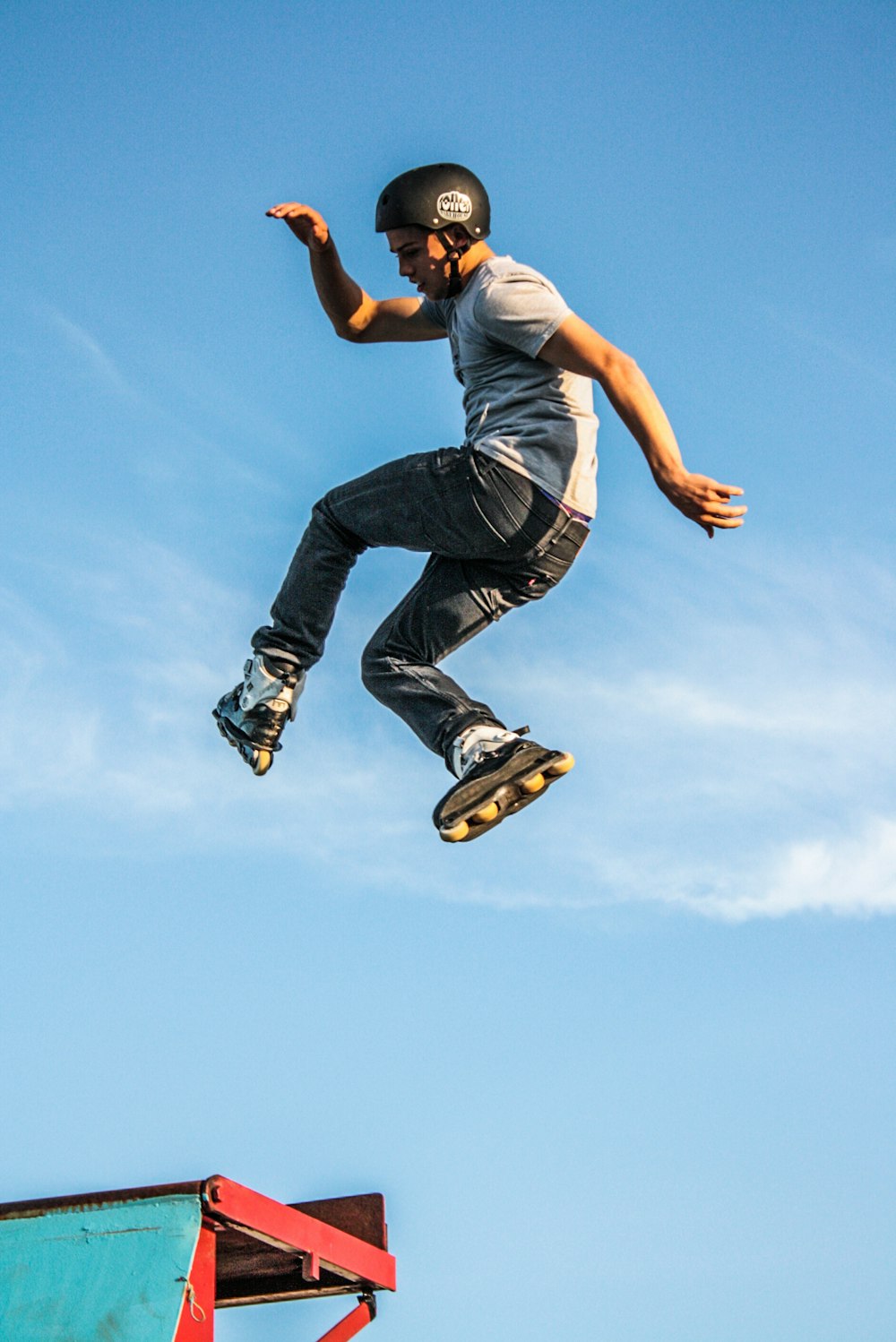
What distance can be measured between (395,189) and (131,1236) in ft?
13.8

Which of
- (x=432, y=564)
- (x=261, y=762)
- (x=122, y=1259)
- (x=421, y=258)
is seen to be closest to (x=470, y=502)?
(x=432, y=564)

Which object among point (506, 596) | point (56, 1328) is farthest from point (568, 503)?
point (56, 1328)

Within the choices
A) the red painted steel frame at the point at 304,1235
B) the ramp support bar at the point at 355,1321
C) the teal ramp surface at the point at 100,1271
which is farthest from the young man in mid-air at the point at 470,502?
the ramp support bar at the point at 355,1321

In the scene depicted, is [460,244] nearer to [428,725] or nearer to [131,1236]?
[428,725]

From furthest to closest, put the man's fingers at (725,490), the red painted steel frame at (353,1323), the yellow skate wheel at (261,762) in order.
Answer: the red painted steel frame at (353,1323) → the yellow skate wheel at (261,762) → the man's fingers at (725,490)

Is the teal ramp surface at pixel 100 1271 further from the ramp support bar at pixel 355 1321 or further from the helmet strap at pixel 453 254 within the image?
the helmet strap at pixel 453 254

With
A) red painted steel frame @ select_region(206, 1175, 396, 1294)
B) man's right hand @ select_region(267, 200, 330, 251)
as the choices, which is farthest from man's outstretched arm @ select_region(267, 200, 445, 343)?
red painted steel frame @ select_region(206, 1175, 396, 1294)

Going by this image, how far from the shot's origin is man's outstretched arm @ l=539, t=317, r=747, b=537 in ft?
17.3

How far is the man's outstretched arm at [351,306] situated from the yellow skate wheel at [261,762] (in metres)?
2.00

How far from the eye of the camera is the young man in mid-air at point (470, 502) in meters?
5.55

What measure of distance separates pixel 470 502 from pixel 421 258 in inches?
40.5

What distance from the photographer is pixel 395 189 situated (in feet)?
19.2

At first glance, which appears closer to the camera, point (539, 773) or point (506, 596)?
point (539, 773)

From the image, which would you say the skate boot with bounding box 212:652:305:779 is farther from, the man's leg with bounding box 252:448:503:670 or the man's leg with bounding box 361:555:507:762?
the man's leg with bounding box 361:555:507:762
